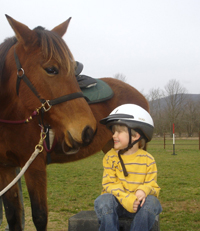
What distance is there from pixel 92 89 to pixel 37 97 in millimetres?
1276

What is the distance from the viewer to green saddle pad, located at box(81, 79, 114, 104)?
301 centimetres

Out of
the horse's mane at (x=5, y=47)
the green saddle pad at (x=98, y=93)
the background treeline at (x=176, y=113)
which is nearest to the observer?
the horse's mane at (x=5, y=47)

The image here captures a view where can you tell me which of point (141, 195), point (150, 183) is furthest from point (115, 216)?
point (150, 183)

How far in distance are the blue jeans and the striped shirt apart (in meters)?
0.06

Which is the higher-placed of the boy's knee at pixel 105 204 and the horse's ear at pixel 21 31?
the horse's ear at pixel 21 31

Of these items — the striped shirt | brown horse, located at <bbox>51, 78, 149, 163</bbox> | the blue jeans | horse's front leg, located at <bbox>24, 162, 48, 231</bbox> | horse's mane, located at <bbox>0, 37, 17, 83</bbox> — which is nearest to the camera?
the blue jeans

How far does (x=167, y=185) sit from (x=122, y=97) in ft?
12.5

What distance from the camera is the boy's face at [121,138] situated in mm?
1836

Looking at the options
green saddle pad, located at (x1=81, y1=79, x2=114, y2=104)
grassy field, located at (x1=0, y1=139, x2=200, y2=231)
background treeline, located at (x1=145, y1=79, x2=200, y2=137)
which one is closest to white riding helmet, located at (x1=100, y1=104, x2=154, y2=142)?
green saddle pad, located at (x1=81, y1=79, x2=114, y2=104)

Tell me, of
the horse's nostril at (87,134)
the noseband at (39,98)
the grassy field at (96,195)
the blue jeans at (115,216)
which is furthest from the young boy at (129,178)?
the grassy field at (96,195)

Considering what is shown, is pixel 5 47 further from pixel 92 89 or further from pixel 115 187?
pixel 115 187

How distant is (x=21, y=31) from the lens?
189cm

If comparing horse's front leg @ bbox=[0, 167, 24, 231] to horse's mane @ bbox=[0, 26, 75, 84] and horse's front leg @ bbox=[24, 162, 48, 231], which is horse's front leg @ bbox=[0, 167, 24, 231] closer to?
horse's front leg @ bbox=[24, 162, 48, 231]

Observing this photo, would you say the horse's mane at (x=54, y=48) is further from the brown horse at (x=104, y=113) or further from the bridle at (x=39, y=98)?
the brown horse at (x=104, y=113)
